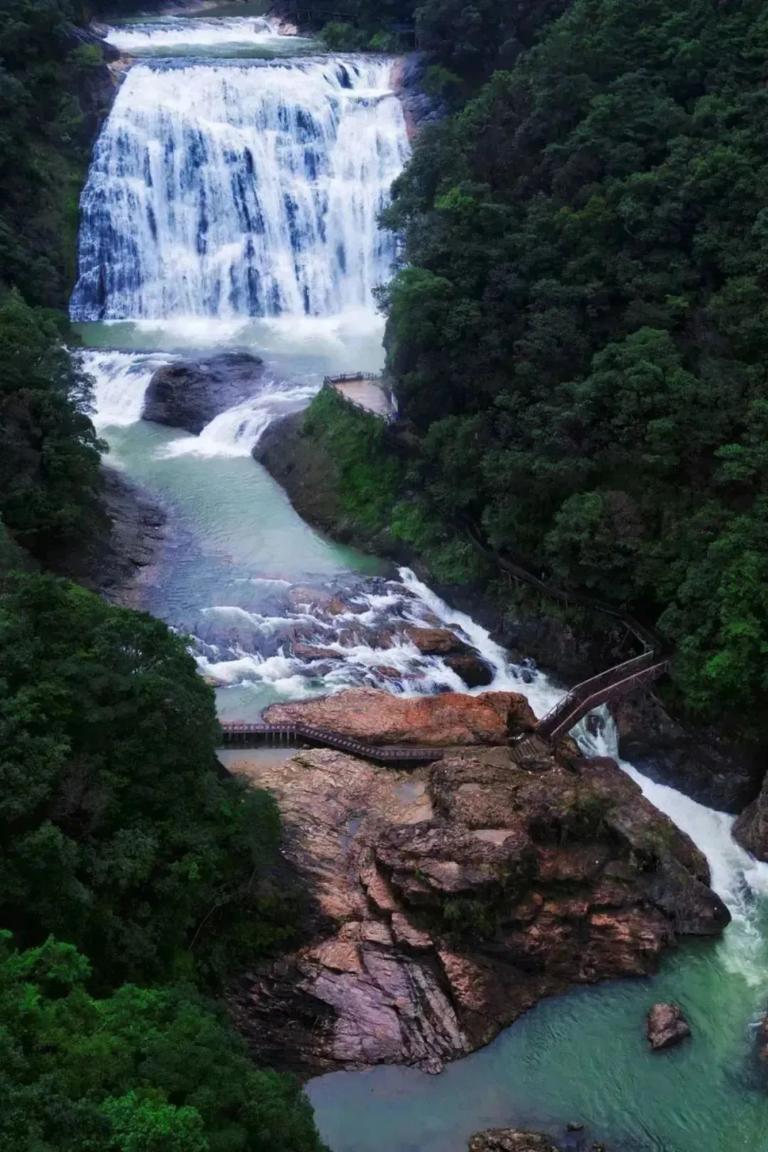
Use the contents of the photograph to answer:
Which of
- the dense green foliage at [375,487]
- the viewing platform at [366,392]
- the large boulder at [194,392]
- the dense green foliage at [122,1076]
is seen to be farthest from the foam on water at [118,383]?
the dense green foliage at [122,1076]

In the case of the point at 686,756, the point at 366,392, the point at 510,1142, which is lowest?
the point at 510,1142

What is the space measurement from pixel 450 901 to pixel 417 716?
204 inches

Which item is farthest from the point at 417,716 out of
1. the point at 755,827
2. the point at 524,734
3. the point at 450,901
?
the point at 755,827

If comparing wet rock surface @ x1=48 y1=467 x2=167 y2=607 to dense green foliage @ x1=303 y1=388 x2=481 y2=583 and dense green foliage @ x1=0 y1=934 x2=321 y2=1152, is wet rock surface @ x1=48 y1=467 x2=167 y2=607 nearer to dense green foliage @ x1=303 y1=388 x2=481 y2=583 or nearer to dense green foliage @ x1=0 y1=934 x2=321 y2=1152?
dense green foliage @ x1=303 y1=388 x2=481 y2=583

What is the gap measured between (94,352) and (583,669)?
73.9ft

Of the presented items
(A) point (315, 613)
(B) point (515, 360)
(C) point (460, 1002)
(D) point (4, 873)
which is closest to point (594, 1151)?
(C) point (460, 1002)

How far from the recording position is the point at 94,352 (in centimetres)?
3809

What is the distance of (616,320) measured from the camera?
93.0 ft

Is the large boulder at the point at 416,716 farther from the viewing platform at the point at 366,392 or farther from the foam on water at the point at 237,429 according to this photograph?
the foam on water at the point at 237,429

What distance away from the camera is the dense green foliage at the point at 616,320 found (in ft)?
78.8

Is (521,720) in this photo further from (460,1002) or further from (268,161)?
(268,161)

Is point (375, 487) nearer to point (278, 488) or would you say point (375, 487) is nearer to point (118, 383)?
point (278, 488)

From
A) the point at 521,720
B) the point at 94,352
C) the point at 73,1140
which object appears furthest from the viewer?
the point at 94,352

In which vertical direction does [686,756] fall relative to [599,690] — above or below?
below
